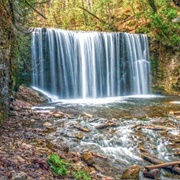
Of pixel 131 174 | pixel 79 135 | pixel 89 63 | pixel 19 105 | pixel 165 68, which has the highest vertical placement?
pixel 89 63

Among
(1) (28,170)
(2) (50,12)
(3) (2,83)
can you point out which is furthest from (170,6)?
(1) (28,170)

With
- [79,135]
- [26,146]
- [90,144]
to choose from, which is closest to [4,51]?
[26,146]

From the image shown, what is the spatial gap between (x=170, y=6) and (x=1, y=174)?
13.7 metres

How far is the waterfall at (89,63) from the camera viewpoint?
484 inches

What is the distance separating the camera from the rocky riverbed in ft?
12.3

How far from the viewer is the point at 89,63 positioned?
1349 centimetres

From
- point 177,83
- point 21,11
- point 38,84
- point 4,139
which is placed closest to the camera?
point 4,139

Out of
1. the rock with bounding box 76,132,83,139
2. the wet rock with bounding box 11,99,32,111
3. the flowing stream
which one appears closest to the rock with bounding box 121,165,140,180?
the flowing stream

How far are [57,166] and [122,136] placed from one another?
2.83 metres

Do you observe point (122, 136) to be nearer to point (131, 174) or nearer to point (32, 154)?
point (131, 174)

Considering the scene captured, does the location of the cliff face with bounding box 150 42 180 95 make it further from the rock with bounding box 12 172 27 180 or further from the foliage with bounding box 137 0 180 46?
the rock with bounding box 12 172 27 180

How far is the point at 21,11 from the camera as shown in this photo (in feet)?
19.3

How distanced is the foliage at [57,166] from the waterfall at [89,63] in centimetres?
835

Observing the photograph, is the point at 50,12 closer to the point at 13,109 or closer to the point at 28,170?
the point at 13,109
